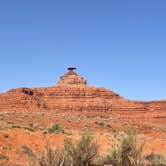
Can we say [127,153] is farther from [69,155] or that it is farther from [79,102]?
[79,102]

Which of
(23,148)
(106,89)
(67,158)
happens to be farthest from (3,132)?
(106,89)

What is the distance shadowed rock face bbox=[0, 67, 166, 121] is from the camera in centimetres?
8269

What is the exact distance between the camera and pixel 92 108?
86438 millimetres

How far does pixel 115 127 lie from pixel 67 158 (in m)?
42.7

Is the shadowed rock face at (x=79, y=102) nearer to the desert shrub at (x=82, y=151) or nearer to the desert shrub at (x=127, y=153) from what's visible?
the desert shrub at (x=82, y=151)

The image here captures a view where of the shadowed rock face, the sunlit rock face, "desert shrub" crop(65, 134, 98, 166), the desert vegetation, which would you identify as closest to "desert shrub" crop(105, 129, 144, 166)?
the desert vegetation

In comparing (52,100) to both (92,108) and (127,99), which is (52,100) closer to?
(92,108)

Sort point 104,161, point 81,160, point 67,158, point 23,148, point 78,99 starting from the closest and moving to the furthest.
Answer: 1. point 67,158
2. point 81,160
3. point 104,161
4. point 23,148
5. point 78,99

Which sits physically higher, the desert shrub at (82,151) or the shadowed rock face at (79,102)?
the shadowed rock face at (79,102)

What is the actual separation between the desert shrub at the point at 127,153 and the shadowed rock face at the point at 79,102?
68.2m

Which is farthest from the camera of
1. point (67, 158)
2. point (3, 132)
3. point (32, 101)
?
point (32, 101)

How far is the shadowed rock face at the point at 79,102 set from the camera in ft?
271

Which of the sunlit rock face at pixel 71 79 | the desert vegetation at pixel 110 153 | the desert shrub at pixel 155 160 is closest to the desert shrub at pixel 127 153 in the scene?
the desert vegetation at pixel 110 153

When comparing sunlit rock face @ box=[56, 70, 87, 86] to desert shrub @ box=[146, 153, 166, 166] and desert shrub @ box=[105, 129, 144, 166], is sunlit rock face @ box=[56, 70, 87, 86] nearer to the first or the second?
desert shrub @ box=[146, 153, 166, 166]
